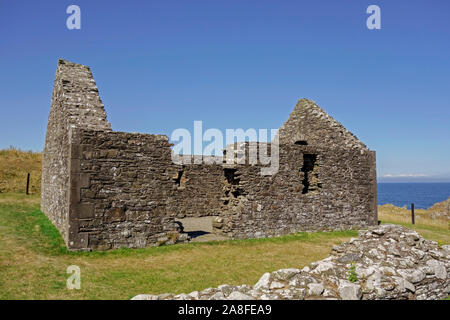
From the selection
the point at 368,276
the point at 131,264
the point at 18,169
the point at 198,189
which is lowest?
the point at 131,264

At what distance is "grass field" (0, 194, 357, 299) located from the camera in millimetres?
6441

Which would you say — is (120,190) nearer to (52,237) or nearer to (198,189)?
(52,237)

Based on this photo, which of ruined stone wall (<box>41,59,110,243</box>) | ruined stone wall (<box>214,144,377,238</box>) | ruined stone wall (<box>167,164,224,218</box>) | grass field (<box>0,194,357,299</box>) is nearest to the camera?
grass field (<box>0,194,357,299</box>)

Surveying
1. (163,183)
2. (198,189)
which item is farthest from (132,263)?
(198,189)

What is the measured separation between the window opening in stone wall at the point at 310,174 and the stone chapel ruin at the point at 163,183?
0.04 meters

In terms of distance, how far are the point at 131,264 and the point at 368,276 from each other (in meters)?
5.46

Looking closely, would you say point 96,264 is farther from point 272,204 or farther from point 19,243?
point 272,204

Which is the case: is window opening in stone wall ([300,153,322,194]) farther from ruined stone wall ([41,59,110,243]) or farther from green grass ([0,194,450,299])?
ruined stone wall ([41,59,110,243])

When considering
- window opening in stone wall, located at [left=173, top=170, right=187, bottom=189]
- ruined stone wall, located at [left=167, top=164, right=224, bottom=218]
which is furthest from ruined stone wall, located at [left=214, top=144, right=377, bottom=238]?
window opening in stone wall, located at [left=173, top=170, right=187, bottom=189]

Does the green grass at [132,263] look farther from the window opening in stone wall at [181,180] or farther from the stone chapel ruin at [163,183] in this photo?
the window opening in stone wall at [181,180]

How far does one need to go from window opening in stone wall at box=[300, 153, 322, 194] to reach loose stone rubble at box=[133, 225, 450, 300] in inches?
269

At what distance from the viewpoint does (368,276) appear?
5.67 meters

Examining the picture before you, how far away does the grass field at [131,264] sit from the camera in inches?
254
